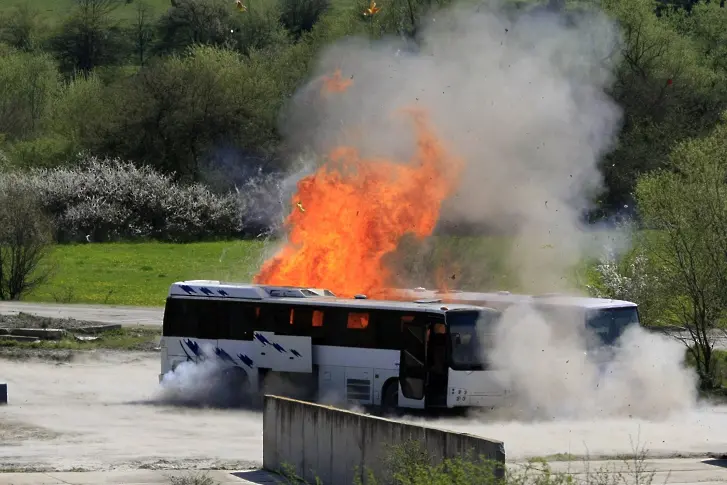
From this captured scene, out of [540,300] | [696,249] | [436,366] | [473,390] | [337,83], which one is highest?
[337,83]

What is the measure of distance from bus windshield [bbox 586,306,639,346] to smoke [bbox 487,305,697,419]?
0.47 ft

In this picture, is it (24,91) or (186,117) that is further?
(24,91)

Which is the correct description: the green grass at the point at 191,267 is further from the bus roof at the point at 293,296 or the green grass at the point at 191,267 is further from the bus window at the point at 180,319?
the bus window at the point at 180,319

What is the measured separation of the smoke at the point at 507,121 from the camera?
3319 centimetres

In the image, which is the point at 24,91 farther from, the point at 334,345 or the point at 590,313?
the point at 590,313

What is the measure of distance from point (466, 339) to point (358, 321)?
2.39 m

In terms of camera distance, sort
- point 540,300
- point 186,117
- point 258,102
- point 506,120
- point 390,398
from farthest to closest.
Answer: point 258,102
point 186,117
point 506,120
point 540,300
point 390,398

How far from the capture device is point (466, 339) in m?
25.4

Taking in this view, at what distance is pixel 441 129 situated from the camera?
32562 millimetres

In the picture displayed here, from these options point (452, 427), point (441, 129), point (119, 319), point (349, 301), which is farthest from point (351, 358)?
point (119, 319)

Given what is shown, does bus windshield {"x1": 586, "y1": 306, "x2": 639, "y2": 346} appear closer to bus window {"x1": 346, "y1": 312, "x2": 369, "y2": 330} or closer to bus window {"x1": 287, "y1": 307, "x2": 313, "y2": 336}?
bus window {"x1": 346, "y1": 312, "x2": 369, "y2": 330}

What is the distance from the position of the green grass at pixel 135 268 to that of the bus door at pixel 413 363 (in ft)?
80.6

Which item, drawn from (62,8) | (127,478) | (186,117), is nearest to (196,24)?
(62,8)

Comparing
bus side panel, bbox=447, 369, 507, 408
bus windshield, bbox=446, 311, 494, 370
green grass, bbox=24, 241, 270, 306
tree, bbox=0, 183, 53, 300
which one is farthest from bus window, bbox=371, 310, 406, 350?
tree, bbox=0, 183, 53, 300
